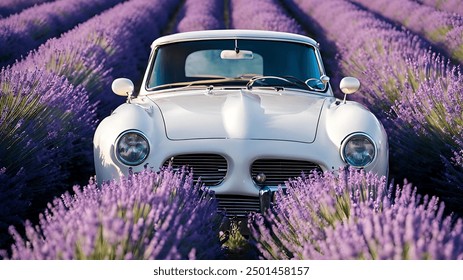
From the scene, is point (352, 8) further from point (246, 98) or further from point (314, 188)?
point (314, 188)

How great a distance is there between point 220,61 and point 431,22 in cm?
1042

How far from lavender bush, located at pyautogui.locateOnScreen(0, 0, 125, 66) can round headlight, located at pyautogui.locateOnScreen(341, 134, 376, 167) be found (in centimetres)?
894

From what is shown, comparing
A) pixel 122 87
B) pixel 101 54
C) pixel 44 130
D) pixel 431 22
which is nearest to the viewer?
pixel 44 130

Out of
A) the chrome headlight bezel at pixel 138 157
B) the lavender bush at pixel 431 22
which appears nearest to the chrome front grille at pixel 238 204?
the chrome headlight bezel at pixel 138 157

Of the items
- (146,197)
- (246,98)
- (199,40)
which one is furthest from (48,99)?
(146,197)

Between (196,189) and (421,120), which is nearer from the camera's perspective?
(196,189)

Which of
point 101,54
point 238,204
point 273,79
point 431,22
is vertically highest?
point 273,79

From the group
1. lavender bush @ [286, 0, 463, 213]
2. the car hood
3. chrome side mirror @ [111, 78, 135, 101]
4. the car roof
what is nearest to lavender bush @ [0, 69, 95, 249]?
chrome side mirror @ [111, 78, 135, 101]

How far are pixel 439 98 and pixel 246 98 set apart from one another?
6.03 feet

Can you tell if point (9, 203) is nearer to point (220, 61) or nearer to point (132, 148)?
point (132, 148)

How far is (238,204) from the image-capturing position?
4.32 m

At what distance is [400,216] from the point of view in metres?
2.83

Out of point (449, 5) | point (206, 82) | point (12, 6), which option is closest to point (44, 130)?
point (206, 82)
